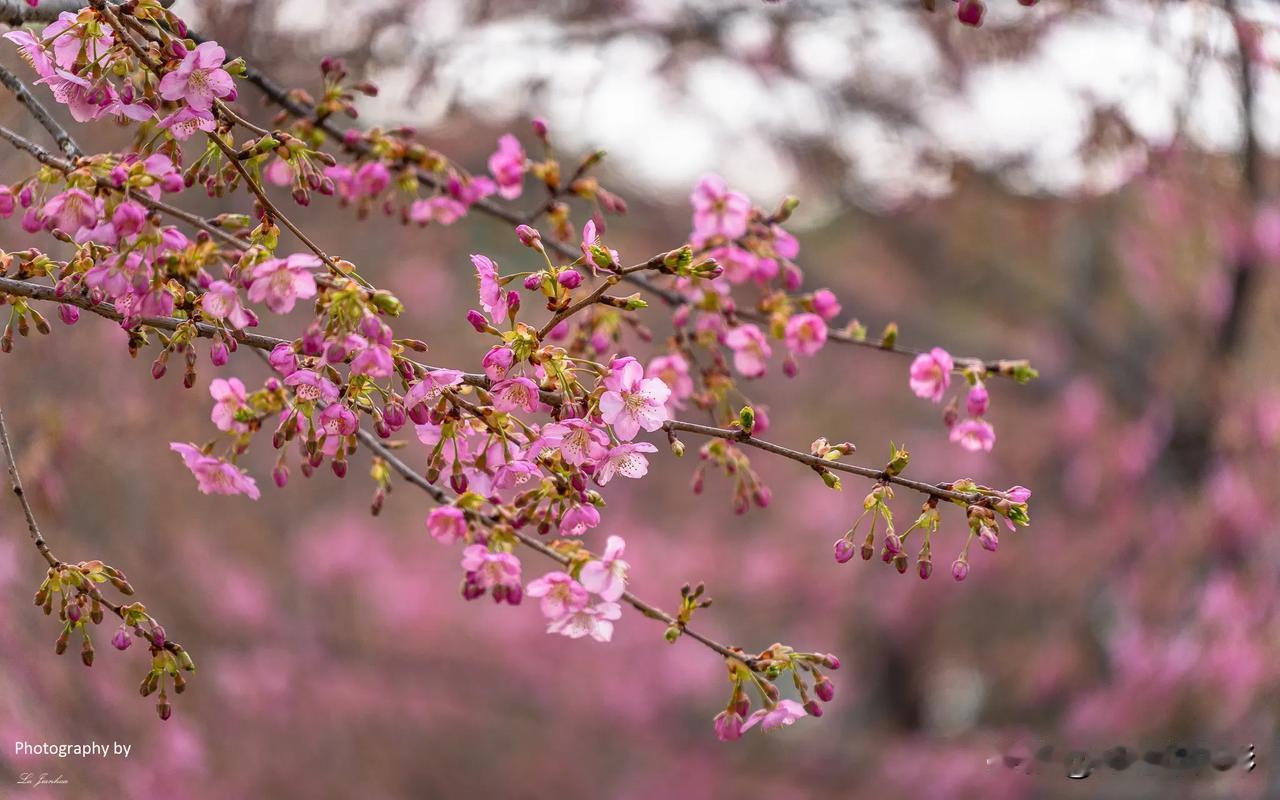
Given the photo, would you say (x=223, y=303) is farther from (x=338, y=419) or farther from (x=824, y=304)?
(x=824, y=304)

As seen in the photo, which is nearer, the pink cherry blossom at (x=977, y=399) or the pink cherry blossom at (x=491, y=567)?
the pink cherry blossom at (x=491, y=567)

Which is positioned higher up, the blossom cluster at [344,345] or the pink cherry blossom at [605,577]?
the blossom cluster at [344,345]

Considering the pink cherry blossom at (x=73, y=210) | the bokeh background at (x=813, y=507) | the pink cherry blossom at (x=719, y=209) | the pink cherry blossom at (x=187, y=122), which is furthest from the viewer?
the bokeh background at (x=813, y=507)

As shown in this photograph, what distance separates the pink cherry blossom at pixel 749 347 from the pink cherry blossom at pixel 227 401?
79cm

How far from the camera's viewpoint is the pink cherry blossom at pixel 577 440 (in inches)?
47.3

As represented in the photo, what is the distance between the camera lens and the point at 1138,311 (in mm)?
5844

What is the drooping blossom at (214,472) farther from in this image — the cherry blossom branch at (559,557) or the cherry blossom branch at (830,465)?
the cherry blossom branch at (830,465)

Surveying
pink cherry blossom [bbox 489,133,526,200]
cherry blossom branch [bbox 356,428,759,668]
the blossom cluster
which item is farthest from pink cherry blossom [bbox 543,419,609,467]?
pink cherry blossom [bbox 489,133,526,200]

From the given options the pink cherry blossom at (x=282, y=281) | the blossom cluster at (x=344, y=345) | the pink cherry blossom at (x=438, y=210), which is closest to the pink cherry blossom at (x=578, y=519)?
the blossom cluster at (x=344, y=345)

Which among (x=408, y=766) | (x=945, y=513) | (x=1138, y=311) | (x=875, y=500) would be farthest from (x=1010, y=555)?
(x=875, y=500)

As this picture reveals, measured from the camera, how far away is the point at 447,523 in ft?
4.23

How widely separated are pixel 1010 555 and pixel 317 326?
5.90 metres

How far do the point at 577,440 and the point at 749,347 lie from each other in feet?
2.27

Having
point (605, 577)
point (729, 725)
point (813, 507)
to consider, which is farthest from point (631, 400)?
point (813, 507)
